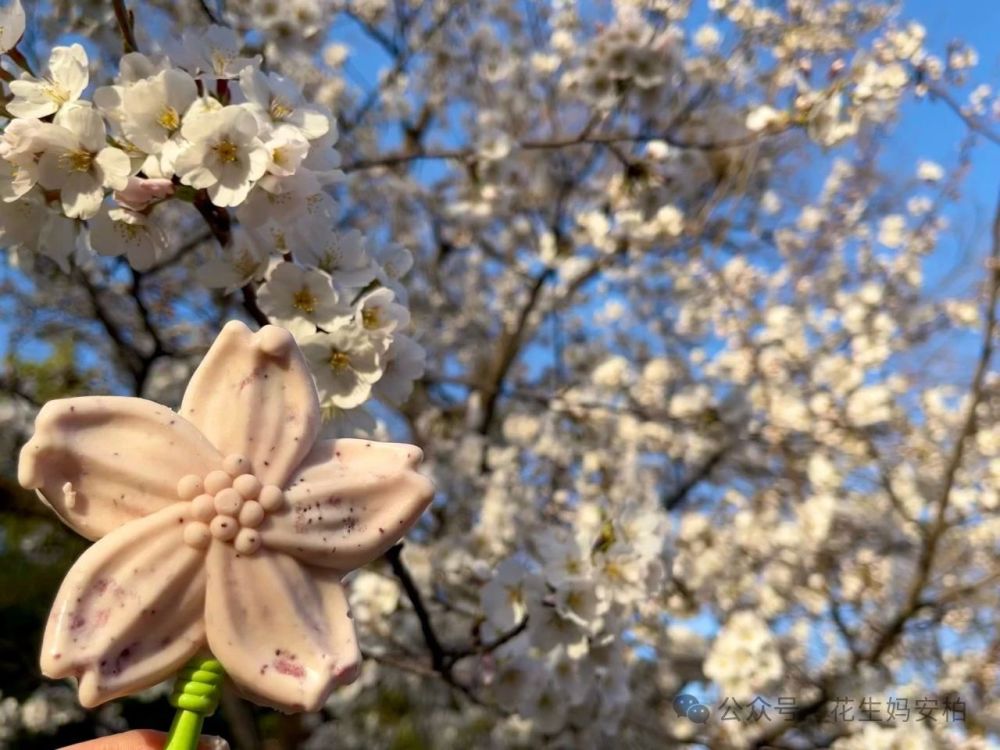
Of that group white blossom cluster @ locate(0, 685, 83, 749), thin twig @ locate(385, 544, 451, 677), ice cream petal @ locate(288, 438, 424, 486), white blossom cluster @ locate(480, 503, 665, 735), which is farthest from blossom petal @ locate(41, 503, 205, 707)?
white blossom cluster @ locate(0, 685, 83, 749)

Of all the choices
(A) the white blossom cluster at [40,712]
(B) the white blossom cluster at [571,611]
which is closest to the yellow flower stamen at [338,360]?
(B) the white blossom cluster at [571,611]

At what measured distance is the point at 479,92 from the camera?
419 cm

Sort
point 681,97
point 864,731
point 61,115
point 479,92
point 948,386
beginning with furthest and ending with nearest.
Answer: point 948,386 < point 479,92 < point 681,97 < point 864,731 < point 61,115

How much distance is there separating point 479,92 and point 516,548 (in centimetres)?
271

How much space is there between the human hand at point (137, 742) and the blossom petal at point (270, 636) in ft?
0.32

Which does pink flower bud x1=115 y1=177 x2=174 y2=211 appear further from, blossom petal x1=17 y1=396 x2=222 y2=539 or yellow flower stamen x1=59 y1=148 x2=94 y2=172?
blossom petal x1=17 y1=396 x2=222 y2=539

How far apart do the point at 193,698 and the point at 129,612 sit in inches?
3.7

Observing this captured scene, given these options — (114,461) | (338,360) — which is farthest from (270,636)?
(338,360)

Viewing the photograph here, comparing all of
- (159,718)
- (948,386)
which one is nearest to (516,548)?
(159,718)

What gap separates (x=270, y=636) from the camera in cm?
65

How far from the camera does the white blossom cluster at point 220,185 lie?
2.84ft

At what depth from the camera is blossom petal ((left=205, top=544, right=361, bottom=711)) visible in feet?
2.07

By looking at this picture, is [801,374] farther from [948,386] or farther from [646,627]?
[646,627]

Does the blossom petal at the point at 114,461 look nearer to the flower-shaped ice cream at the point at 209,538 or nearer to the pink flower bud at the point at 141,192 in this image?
the flower-shaped ice cream at the point at 209,538
